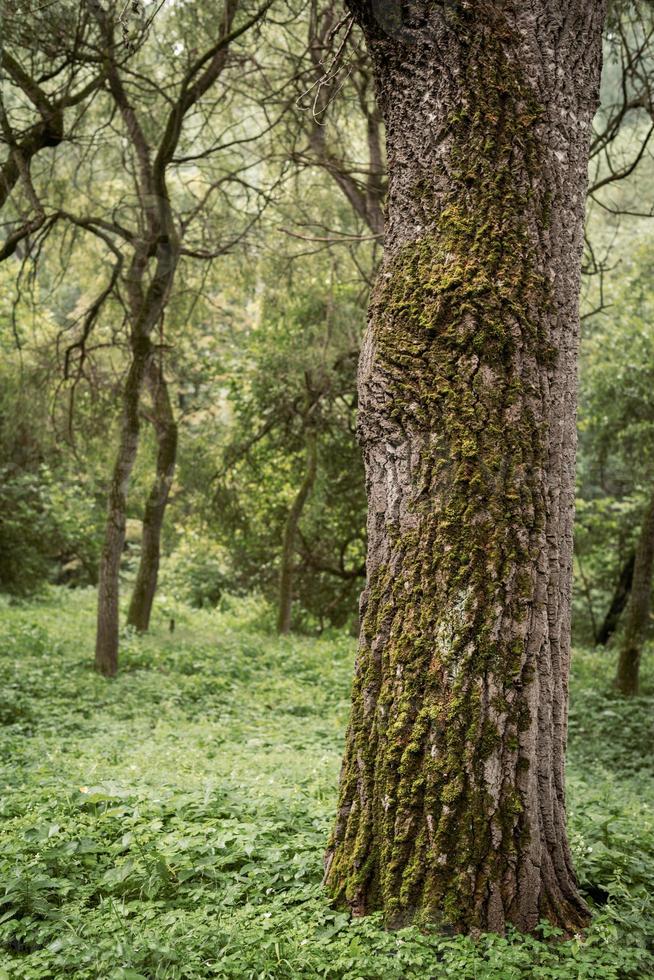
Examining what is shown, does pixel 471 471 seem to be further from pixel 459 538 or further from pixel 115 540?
pixel 115 540

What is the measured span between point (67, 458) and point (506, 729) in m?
14.9

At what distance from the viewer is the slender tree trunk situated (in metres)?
13.6

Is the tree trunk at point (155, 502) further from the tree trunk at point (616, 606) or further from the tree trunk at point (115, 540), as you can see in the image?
the tree trunk at point (616, 606)

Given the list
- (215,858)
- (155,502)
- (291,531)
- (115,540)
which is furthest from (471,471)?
(291,531)

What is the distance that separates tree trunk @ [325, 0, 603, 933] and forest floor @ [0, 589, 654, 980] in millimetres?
203

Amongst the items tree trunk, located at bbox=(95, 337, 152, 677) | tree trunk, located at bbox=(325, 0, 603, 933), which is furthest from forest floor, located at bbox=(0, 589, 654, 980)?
tree trunk, located at bbox=(95, 337, 152, 677)

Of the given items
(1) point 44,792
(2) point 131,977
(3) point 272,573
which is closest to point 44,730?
(1) point 44,792

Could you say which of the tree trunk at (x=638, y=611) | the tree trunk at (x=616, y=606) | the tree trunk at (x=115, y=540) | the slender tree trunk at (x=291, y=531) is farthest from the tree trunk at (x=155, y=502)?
the tree trunk at (x=616, y=606)

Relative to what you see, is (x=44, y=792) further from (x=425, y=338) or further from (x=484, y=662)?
(x=425, y=338)

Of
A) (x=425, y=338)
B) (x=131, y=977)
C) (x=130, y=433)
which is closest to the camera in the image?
(x=131, y=977)

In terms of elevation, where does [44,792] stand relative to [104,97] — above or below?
below

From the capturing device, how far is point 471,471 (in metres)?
2.94

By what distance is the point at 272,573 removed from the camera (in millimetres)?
16141

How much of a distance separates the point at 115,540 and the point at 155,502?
Answer: 2600mm
